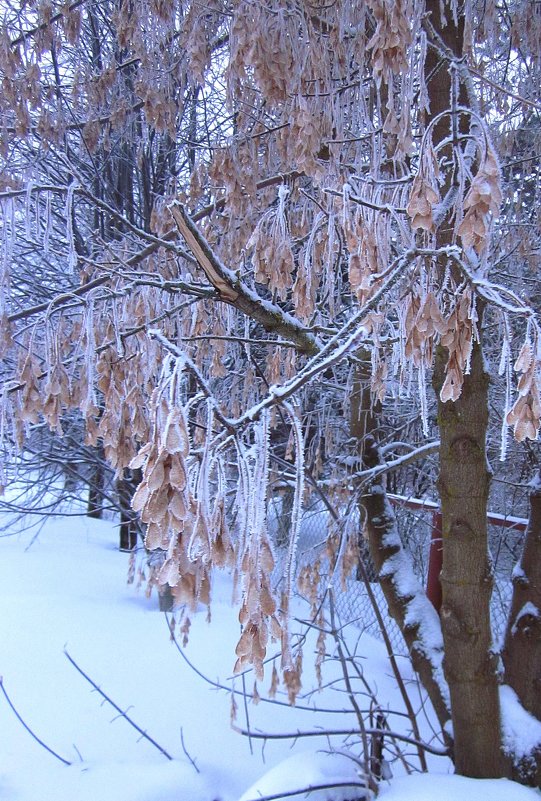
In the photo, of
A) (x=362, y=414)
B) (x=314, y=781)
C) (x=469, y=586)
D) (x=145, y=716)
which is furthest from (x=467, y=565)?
(x=145, y=716)

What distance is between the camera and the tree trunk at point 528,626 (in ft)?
7.86

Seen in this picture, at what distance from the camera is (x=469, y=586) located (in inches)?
88.4

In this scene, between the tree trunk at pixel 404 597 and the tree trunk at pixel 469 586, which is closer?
the tree trunk at pixel 469 586

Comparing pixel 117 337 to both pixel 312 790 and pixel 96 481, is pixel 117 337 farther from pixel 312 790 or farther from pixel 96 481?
pixel 96 481

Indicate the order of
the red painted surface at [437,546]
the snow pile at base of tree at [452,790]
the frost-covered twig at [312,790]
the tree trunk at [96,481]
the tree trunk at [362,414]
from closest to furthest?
the snow pile at base of tree at [452,790] < the frost-covered twig at [312,790] < the red painted surface at [437,546] < the tree trunk at [362,414] < the tree trunk at [96,481]

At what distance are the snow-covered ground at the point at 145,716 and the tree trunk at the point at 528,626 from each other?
427 millimetres

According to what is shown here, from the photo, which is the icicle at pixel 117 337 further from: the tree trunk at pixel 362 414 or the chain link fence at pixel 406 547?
the chain link fence at pixel 406 547

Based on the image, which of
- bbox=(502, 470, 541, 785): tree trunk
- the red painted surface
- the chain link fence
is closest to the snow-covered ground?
the chain link fence

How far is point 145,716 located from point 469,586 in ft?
6.90

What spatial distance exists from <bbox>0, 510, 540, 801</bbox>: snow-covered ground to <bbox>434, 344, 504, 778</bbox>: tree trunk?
0.56ft

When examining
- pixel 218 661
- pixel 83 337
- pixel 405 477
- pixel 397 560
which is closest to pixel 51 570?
pixel 218 661

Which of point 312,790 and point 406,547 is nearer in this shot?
point 312,790

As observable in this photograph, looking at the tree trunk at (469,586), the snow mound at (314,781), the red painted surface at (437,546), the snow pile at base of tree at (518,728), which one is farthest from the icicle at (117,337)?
the snow pile at base of tree at (518,728)

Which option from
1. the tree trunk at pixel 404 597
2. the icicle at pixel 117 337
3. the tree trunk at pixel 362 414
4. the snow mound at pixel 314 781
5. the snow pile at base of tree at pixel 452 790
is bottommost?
the snow mound at pixel 314 781
